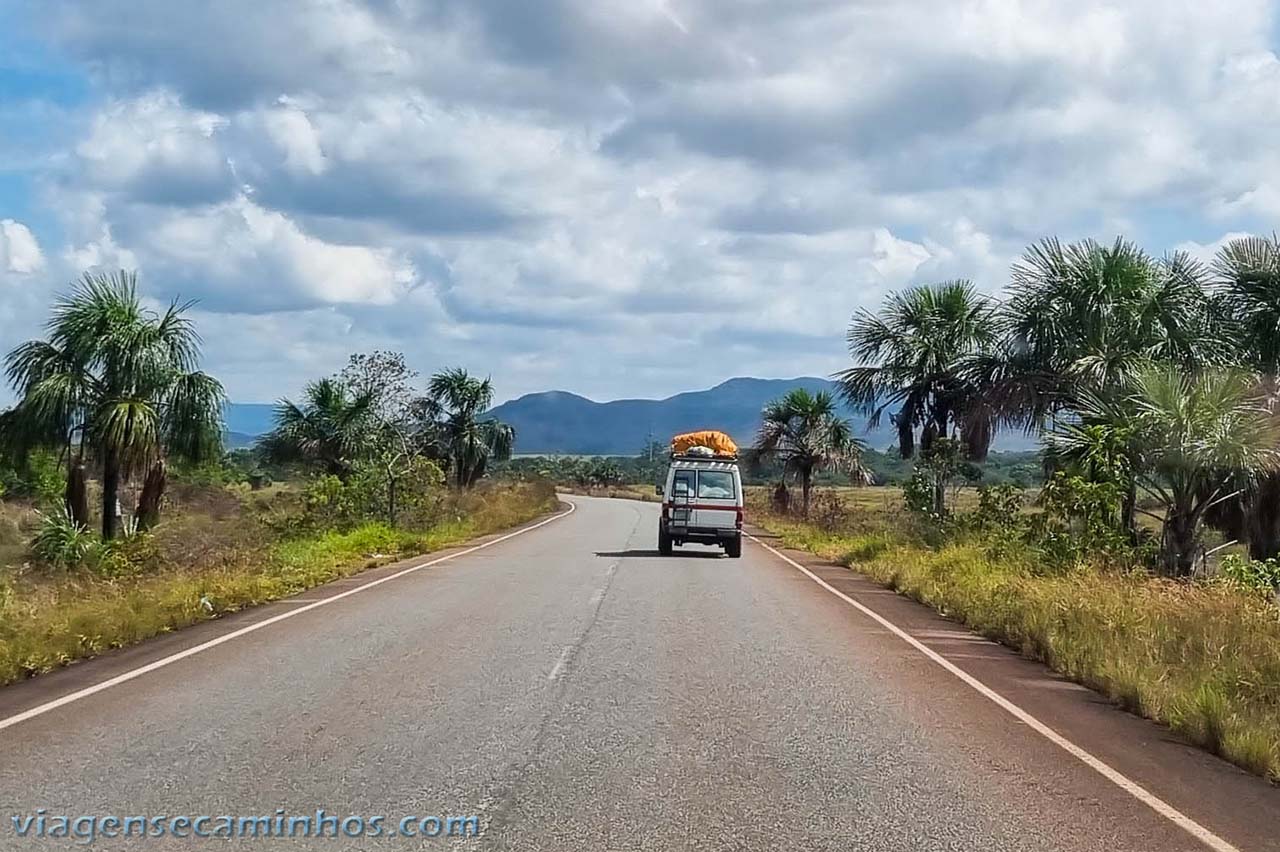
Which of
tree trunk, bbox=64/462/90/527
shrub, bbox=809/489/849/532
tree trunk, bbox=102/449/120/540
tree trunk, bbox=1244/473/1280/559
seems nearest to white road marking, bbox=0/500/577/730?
tree trunk, bbox=102/449/120/540

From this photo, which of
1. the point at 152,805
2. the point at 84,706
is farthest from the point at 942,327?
the point at 152,805

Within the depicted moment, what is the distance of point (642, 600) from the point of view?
1827 cm

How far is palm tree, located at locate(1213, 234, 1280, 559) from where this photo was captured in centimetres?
2280

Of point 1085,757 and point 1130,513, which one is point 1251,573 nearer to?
point 1130,513

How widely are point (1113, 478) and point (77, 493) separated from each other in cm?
1835

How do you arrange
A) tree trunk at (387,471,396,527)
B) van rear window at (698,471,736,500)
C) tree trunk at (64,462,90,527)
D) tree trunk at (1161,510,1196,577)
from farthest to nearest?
tree trunk at (387,471,396,527) → van rear window at (698,471,736,500) → tree trunk at (64,462,90,527) → tree trunk at (1161,510,1196,577)

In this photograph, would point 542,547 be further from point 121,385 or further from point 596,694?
point 596,694

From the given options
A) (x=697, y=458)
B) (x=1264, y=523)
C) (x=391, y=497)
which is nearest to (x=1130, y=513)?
(x=1264, y=523)

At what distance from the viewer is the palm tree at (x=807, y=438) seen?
158ft

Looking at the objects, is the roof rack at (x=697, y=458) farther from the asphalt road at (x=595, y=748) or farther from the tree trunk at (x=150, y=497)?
the asphalt road at (x=595, y=748)

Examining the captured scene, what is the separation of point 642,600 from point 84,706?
9484mm

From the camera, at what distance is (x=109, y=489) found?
2467 cm

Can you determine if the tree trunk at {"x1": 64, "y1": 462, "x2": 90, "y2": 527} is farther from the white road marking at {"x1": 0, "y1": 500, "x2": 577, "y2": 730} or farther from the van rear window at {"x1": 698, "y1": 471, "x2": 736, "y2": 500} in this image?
the van rear window at {"x1": 698, "y1": 471, "x2": 736, "y2": 500}

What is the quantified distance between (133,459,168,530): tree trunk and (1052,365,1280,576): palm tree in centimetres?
1587
